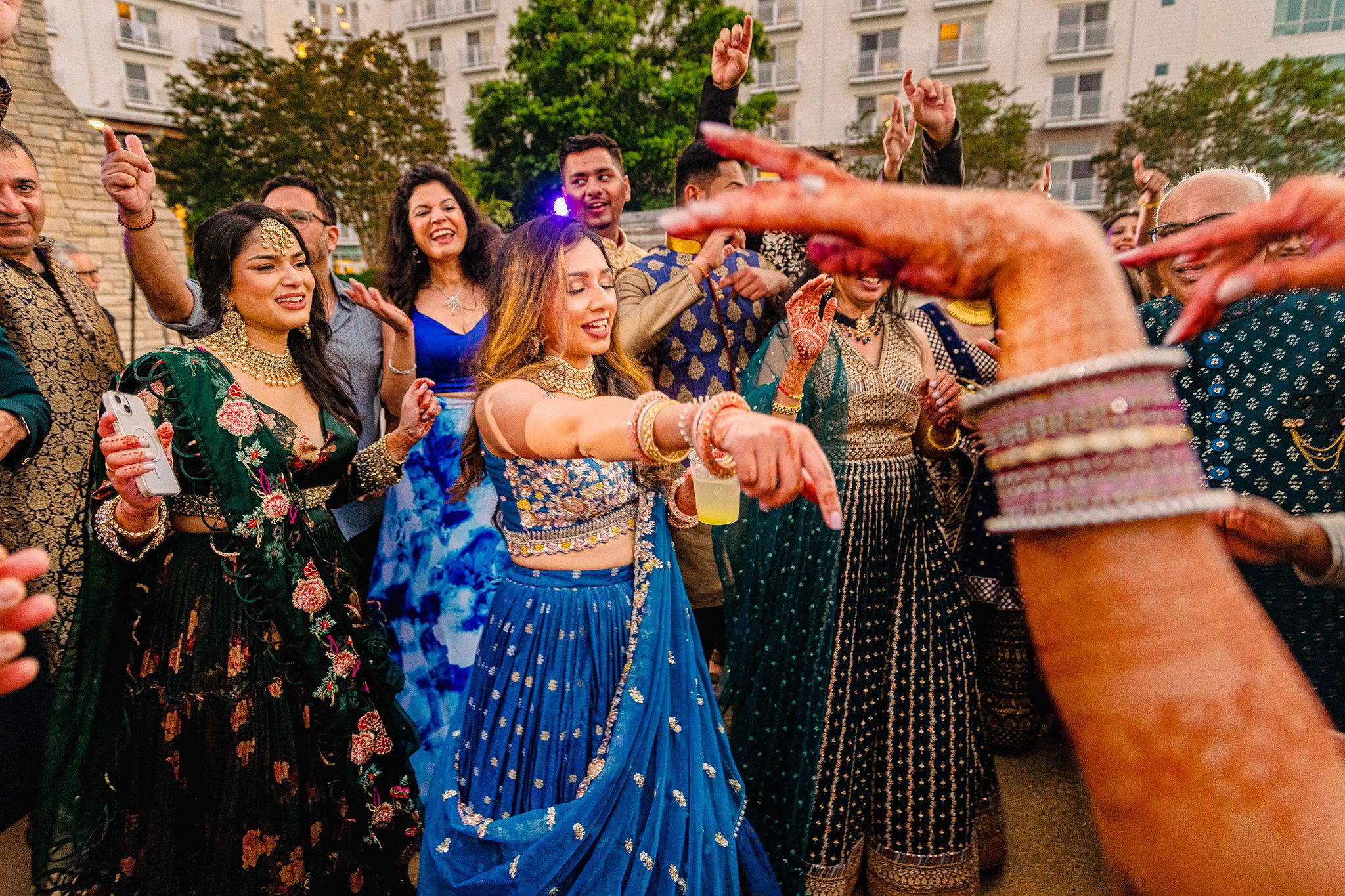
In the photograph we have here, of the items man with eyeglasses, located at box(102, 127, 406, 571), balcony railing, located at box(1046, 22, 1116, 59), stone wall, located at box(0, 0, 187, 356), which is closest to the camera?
man with eyeglasses, located at box(102, 127, 406, 571)

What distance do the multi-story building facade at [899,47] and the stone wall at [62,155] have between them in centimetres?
1002

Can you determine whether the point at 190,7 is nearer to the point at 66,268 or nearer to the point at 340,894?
the point at 66,268

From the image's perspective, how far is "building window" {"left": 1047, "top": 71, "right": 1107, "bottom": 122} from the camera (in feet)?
71.3

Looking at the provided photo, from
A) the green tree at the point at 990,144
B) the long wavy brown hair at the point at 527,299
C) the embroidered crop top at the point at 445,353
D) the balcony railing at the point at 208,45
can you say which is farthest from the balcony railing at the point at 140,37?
the long wavy brown hair at the point at 527,299

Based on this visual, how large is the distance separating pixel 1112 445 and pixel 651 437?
826 mm

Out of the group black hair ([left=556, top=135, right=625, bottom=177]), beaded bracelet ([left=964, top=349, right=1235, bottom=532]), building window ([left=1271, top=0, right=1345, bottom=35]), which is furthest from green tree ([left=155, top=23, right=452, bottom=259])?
building window ([left=1271, top=0, right=1345, bottom=35])

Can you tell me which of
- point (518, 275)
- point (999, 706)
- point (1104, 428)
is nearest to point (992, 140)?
point (999, 706)

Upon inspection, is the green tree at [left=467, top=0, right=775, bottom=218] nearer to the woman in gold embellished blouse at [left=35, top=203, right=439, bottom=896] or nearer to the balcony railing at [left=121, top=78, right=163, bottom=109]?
the balcony railing at [left=121, top=78, right=163, bottom=109]

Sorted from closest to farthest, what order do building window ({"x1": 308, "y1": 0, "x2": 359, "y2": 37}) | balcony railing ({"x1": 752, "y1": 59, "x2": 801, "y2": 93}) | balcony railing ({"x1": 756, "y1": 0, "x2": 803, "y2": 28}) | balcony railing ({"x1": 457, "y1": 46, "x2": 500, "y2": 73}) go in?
1. balcony railing ({"x1": 756, "y1": 0, "x2": 803, "y2": 28})
2. balcony railing ({"x1": 752, "y1": 59, "x2": 801, "y2": 93})
3. balcony railing ({"x1": 457, "y1": 46, "x2": 500, "y2": 73})
4. building window ({"x1": 308, "y1": 0, "x2": 359, "y2": 37})

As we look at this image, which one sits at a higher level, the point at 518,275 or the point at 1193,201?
the point at 1193,201

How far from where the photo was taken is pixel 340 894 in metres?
2.09

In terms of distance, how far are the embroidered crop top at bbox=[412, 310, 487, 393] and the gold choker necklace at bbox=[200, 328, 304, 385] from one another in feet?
2.85

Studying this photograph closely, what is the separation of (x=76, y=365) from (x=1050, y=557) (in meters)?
3.08

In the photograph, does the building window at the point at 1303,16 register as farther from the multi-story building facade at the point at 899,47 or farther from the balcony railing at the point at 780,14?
the balcony railing at the point at 780,14
